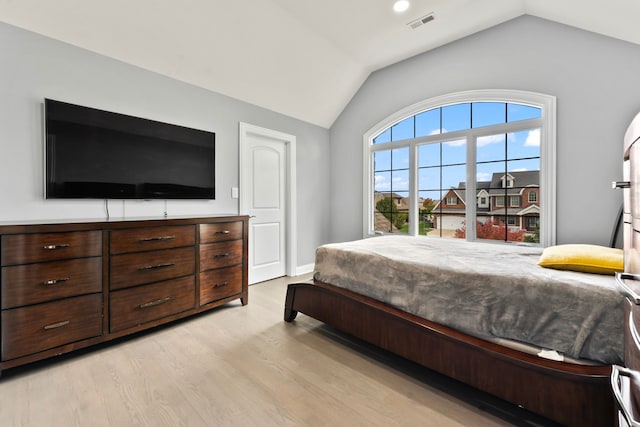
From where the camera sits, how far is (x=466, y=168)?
338cm

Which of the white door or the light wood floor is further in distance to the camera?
the white door

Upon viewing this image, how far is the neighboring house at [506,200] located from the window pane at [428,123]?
0.80m

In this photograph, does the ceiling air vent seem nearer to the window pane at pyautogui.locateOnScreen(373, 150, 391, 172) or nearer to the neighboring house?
the window pane at pyautogui.locateOnScreen(373, 150, 391, 172)

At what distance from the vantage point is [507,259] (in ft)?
6.40

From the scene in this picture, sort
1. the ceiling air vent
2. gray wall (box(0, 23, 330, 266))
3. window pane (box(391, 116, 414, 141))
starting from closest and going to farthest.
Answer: gray wall (box(0, 23, 330, 266)) < the ceiling air vent < window pane (box(391, 116, 414, 141))

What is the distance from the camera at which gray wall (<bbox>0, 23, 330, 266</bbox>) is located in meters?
2.03

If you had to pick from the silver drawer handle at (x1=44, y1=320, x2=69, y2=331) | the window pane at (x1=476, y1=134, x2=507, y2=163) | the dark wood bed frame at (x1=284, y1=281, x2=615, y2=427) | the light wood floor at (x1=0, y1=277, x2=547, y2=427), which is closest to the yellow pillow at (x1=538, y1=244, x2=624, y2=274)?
the dark wood bed frame at (x1=284, y1=281, x2=615, y2=427)

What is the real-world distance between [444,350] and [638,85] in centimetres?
283

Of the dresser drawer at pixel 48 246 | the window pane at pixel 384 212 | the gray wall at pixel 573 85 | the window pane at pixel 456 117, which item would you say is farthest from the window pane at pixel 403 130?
the dresser drawer at pixel 48 246

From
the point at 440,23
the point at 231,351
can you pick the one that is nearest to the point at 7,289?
the point at 231,351

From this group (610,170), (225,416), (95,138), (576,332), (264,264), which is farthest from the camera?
(264,264)

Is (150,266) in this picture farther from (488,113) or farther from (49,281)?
(488,113)

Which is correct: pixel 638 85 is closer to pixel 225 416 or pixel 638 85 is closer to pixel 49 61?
pixel 225 416

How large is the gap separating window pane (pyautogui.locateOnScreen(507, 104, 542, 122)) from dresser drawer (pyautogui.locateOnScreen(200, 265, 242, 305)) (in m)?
3.40
